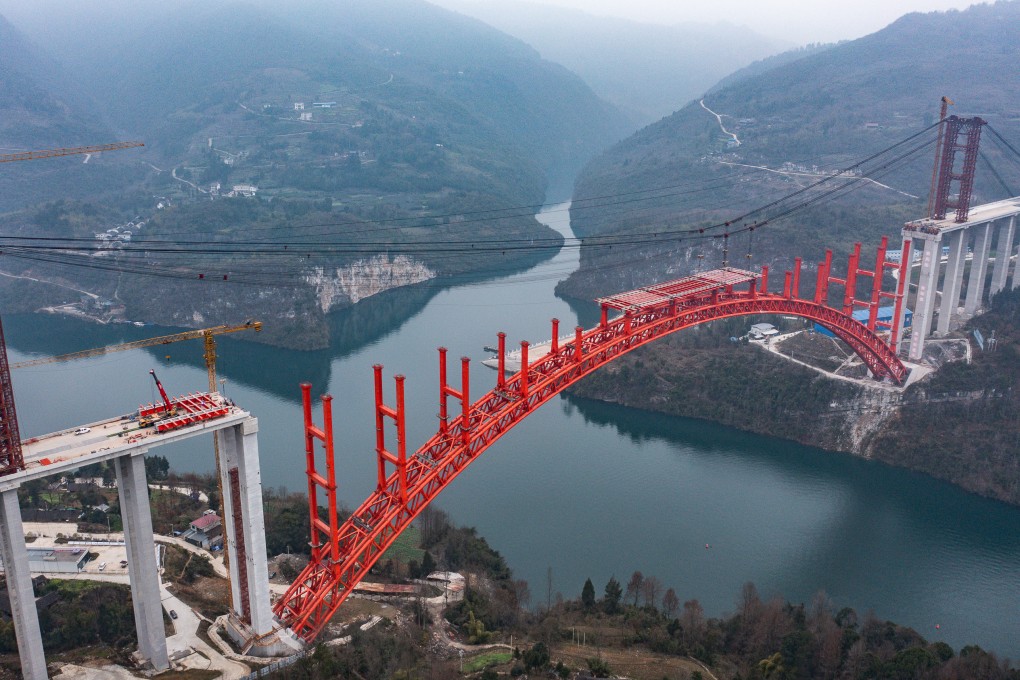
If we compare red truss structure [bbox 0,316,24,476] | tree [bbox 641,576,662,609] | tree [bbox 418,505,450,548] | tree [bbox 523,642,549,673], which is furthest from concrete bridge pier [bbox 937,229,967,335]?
red truss structure [bbox 0,316,24,476]

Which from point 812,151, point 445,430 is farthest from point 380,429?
point 812,151

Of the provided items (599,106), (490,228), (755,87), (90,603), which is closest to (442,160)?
(490,228)

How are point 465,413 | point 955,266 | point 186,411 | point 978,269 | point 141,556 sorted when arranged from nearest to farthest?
point 141,556 < point 186,411 < point 465,413 < point 955,266 < point 978,269

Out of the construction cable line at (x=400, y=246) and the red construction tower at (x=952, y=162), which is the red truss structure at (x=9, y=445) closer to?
the red construction tower at (x=952, y=162)

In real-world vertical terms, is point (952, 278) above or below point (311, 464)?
above

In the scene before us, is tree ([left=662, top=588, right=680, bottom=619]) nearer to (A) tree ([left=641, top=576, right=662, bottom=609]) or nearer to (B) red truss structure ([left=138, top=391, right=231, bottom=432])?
(A) tree ([left=641, top=576, right=662, bottom=609])

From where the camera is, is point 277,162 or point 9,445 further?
point 277,162

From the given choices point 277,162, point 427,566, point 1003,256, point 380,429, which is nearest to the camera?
point 380,429

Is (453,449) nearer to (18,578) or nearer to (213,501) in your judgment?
(18,578)

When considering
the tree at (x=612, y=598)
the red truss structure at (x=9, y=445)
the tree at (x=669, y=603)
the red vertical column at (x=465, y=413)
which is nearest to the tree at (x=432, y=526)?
the tree at (x=612, y=598)
